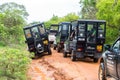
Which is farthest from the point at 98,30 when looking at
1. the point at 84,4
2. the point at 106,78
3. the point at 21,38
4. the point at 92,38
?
the point at 84,4

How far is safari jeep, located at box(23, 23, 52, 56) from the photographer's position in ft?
90.6

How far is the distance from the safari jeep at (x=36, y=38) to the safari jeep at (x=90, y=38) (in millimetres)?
5613

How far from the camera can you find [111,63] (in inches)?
470

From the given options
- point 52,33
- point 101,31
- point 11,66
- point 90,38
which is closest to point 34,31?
point 90,38

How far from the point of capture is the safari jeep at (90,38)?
22.3 metres

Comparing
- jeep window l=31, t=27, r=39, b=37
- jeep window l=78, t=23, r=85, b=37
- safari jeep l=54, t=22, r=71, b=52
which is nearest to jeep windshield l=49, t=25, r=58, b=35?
safari jeep l=54, t=22, r=71, b=52

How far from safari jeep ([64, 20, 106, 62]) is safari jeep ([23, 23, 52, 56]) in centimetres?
561

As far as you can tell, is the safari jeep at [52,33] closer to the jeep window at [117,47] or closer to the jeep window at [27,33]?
the jeep window at [27,33]

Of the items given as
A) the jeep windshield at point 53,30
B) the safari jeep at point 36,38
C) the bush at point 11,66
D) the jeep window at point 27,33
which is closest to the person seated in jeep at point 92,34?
the safari jeep at point 36,38

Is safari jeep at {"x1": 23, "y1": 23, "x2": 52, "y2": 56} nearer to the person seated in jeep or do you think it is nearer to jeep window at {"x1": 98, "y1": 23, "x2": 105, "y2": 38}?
the person seated in jeep

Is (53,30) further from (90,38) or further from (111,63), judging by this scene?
(111,63)

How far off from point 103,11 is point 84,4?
19.1 metres

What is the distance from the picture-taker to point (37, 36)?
2783 cm

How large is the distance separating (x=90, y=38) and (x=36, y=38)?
246 inches
